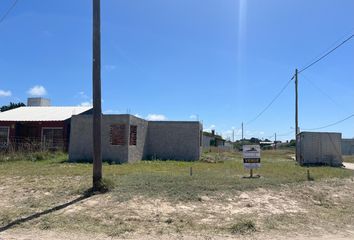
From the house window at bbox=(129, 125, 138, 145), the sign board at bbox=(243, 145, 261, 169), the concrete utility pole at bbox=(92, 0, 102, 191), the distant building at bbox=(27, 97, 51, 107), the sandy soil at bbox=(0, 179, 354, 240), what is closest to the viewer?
the sandy soil at bbox=(0, 179, 354, 240)

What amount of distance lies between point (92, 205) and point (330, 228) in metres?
5.89

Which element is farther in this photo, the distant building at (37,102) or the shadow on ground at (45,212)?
the distant building at (37,102)

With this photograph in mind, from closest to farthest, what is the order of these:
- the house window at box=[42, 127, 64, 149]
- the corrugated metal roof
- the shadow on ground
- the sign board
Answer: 1. the shadow on ground
2. the sign board
3. the house window at box=[42, 127, 64, 149]
4. the corrugated metal roof

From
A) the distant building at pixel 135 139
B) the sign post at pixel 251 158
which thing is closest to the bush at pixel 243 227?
the sign post at pixel 251 158

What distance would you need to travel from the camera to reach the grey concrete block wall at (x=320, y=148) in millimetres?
27534

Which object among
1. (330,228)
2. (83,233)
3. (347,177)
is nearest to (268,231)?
(330,228)

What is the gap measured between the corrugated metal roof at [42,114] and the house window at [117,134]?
8346 millimetres

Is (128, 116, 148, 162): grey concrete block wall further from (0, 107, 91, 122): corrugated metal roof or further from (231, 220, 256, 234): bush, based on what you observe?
(231, 220, 256, 234): bush

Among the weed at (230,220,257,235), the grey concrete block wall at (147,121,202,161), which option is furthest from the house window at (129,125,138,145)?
the weed at (230,220,257,235)

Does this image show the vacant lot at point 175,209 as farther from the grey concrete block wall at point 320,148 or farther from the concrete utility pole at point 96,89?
the grey concrete block wall at point 320,148

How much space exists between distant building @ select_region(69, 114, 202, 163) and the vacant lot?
31.0 ft

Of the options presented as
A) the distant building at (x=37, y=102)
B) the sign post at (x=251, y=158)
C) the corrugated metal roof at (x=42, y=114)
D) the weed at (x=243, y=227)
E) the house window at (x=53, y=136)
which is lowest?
the weed at (x=243, y=227)

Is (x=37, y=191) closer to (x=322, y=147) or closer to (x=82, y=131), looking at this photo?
(x=82, y=131)

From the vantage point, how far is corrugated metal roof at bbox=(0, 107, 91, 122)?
32.1 meters
